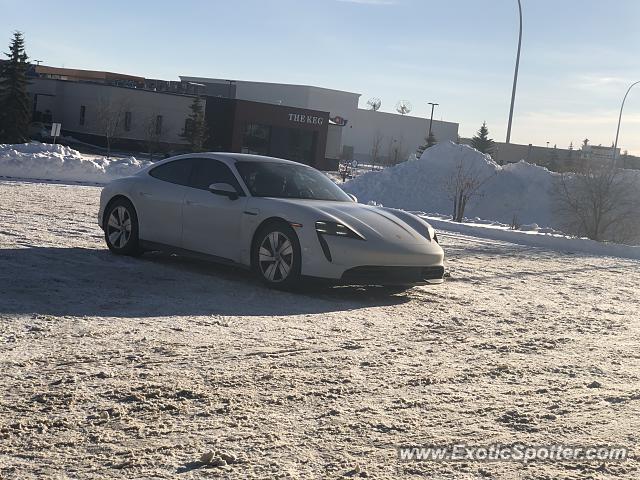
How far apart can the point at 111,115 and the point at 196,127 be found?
24.9 feet

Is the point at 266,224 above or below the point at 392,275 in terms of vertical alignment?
above

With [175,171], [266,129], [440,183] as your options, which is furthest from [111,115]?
[175,171]

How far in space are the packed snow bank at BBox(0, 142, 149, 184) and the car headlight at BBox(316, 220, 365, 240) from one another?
1689 centimetres

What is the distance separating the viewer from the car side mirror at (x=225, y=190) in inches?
392

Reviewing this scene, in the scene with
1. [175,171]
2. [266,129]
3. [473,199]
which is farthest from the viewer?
[266,129]

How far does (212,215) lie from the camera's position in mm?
10102

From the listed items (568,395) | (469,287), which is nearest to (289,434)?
(568,395)

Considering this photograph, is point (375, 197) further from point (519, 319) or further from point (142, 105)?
point (142, 105)

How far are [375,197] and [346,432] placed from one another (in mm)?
33704

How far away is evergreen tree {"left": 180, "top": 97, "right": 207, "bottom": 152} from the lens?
6650cm

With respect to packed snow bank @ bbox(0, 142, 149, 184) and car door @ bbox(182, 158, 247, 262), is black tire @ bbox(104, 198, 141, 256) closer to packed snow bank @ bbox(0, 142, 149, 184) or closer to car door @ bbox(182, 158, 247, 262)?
car door @ bbox(182, 158, 247, 262)

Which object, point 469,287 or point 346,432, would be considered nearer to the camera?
point 346,432

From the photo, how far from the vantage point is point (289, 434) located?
4738 mm

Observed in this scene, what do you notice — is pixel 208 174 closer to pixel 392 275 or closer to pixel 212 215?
pixel 212 215
